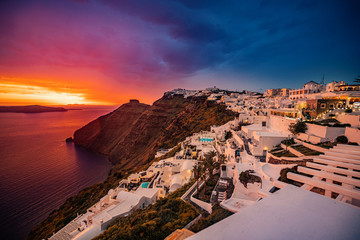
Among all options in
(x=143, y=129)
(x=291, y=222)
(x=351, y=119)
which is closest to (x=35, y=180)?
(x=143, y=129)

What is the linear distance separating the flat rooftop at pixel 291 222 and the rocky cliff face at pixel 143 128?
49099mm

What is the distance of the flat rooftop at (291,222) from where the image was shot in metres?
2.03

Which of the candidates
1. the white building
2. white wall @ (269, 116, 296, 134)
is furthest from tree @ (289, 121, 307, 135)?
the white building

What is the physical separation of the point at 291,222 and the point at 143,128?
3259 inches

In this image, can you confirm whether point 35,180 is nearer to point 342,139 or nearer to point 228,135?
point 228,135

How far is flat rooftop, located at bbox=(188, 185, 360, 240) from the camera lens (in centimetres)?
203

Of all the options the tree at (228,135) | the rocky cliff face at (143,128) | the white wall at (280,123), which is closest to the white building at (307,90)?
the rocky cliff face at (143,128)

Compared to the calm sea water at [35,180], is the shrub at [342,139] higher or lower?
higher

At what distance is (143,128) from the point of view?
82.4 meters

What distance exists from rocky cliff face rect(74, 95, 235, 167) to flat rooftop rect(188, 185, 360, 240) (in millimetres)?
49099

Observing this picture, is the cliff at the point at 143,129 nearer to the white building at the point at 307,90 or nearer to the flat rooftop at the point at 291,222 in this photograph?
the white building at the point at 307,90

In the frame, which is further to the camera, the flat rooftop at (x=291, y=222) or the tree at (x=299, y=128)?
the tree at (x=299, y=128)

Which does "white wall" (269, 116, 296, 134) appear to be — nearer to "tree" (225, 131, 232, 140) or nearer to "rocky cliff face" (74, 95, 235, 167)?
"tree" (225, 131, 232, 140)

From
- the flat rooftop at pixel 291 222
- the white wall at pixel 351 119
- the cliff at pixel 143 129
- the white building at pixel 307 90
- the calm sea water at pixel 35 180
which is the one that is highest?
the white building at pixel 307 90
